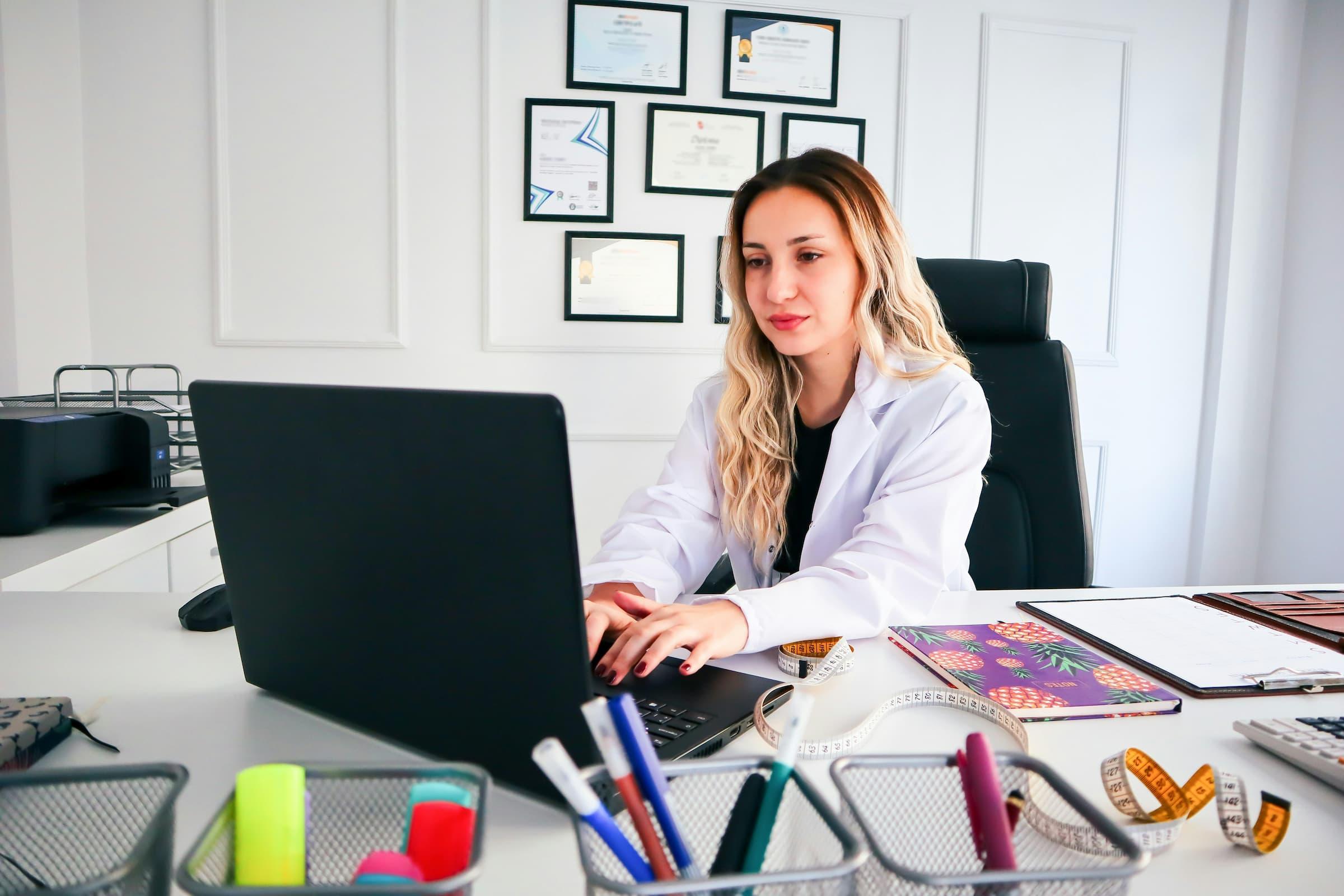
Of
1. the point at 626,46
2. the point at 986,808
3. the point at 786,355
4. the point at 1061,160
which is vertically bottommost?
the point at 986,808

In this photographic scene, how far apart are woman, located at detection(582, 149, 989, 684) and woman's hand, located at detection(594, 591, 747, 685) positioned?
220 mm

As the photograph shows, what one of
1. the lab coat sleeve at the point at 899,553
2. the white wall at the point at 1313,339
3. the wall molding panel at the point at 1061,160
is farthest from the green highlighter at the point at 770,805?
the white wall at the point at 1313,339

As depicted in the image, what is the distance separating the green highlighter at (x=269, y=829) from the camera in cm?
31

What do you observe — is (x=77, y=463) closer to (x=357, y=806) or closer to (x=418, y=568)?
(x=418, y=568)

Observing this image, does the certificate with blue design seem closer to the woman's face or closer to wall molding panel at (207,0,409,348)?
wall molding panel at (207,0,409,348)

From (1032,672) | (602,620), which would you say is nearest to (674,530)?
(602,620)

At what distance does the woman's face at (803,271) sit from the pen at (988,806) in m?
1.11

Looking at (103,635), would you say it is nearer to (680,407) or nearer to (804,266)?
(804,266)

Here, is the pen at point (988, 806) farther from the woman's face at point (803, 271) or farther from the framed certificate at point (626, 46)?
the framed certificate at point (626, 46)

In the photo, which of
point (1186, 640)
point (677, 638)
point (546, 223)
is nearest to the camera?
point (677, 638)

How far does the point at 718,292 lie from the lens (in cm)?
295

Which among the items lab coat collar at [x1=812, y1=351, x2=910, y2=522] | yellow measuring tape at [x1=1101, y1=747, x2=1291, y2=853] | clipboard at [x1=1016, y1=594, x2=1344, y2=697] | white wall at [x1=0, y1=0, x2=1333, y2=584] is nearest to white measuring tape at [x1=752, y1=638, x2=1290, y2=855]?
yellow measuring tape at [x1=1101, y1=747, x2=1291, y2=853]

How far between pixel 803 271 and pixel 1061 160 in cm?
223

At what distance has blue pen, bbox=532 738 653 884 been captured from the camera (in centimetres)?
31
